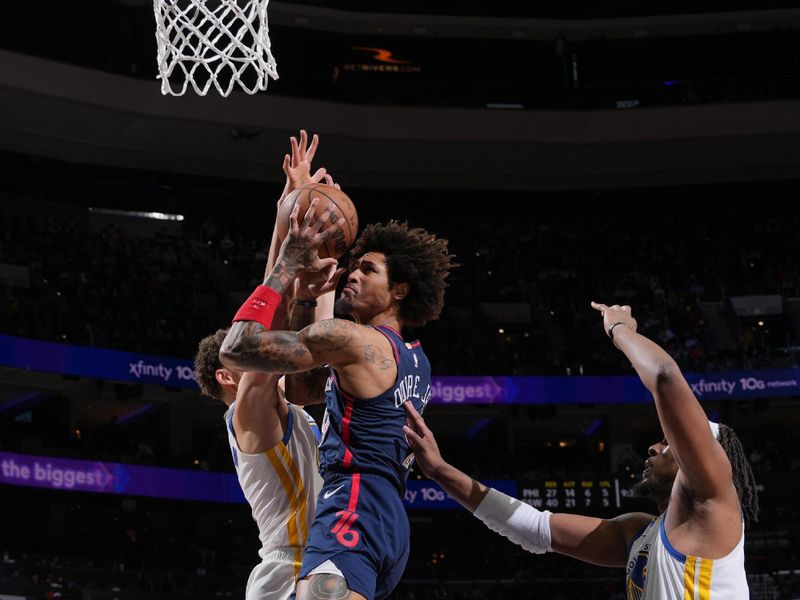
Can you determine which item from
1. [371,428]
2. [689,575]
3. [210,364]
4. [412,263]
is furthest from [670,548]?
[210,364]

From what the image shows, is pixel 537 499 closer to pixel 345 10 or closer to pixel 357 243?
pixel 345 10

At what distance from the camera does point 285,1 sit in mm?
24281

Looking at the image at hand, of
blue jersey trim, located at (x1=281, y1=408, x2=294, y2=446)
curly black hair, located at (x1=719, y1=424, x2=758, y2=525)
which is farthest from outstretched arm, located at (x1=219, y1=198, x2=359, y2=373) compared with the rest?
curly black hair, located at (x1=719, y1=424, x2=758, y2=525)

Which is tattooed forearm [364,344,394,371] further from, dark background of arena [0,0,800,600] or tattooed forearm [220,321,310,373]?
dark background of arena [0,0,800,600]

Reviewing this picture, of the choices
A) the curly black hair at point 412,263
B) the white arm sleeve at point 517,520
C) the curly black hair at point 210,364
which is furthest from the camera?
the curly black hair at point 210,364

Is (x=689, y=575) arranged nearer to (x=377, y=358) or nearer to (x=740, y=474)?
(x=740, y=474)

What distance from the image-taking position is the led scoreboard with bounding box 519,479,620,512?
1989cm

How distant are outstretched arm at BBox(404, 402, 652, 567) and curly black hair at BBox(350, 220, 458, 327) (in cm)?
51

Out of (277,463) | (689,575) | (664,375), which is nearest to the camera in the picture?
(664,375)

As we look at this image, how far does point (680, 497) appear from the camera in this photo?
364cm

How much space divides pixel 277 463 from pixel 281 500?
15 cm

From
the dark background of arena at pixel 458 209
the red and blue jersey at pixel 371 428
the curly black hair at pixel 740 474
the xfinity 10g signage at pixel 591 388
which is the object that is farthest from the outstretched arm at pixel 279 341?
the xfinity 10g signage at pixel 591 388

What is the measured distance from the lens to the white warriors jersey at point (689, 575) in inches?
140

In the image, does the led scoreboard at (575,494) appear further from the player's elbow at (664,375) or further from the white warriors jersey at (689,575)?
the player's elbow at (664,375)
